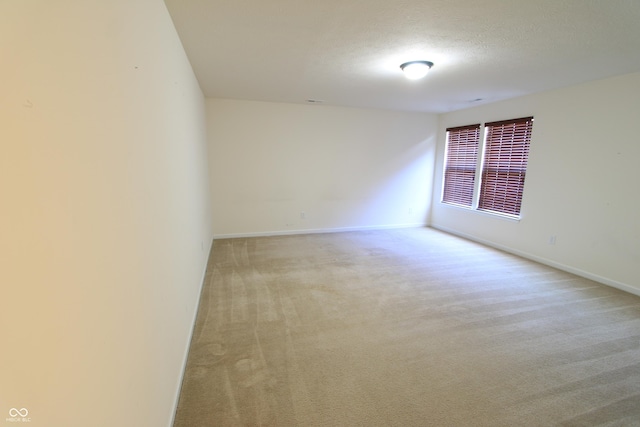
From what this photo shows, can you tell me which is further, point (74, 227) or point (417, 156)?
point (417, 156)

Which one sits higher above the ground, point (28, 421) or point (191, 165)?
point (191, 165)

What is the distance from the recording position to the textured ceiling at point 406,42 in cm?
186

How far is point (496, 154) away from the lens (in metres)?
4.85

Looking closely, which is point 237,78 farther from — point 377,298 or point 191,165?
point 377,298

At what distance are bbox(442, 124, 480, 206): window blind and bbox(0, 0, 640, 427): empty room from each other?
73 millimetres

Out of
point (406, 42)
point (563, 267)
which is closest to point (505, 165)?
point (563, 267)

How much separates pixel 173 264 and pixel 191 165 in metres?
1.30

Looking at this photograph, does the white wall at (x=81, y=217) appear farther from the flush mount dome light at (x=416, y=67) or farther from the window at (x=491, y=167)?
the window at (x=491, y=167)

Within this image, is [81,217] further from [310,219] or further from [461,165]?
[461,165]

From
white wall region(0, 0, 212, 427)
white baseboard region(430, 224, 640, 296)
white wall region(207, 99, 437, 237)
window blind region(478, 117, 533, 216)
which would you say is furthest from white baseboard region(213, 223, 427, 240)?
white wall region(0, 0, 212, 427)

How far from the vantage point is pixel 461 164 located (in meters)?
5.60

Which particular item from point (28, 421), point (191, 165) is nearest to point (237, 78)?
point (191, 165)

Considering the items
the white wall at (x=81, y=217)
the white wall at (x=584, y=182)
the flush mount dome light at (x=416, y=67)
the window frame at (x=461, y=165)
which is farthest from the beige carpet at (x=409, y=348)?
the flush mount dome light at (x=416, y=67)

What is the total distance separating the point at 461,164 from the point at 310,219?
10.3 ft
